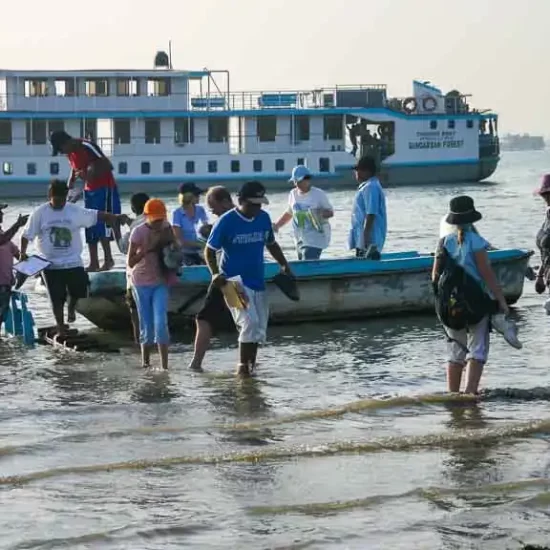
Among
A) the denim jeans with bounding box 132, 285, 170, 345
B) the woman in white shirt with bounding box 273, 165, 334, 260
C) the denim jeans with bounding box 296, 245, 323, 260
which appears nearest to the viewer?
the denim jeans with bounding box 132, 285, 170, 345

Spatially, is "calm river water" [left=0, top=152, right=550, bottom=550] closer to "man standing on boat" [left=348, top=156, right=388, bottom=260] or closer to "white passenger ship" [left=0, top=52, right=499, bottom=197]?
"man standing on boat" [left=348, top=156, right=388, bottom=260]

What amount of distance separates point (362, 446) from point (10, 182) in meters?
47.2

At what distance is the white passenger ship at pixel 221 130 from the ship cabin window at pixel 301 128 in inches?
1.6

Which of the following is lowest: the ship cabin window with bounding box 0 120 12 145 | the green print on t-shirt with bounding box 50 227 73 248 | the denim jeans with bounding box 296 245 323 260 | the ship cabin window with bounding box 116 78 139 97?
the denim jeans with bounding box 296 245 323 260

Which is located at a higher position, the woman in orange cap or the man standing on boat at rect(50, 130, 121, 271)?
the man standing on boat at rect(50, 130, 121, 271)

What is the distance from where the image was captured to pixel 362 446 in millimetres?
8609

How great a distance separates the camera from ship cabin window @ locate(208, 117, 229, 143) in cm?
5750

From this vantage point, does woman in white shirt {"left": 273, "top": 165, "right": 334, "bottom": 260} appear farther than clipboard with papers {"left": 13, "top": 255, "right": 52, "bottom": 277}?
Yes

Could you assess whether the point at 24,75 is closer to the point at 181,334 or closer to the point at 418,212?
the point at 418,212

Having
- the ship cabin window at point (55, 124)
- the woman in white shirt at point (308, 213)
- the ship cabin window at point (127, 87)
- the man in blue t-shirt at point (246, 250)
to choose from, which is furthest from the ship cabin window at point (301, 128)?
the man in blue t-shirt at point (246, 250)

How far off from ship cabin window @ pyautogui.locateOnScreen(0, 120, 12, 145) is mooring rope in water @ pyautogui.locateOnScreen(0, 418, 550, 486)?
157 feet

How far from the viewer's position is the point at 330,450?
28.0 ft

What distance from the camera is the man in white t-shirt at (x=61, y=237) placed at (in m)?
12.2

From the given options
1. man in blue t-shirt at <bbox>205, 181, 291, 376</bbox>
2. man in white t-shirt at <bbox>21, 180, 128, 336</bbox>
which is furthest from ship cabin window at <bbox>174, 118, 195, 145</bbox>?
man in blue t-shirt at <bbox>205, 181, 291, 376</bbox>
